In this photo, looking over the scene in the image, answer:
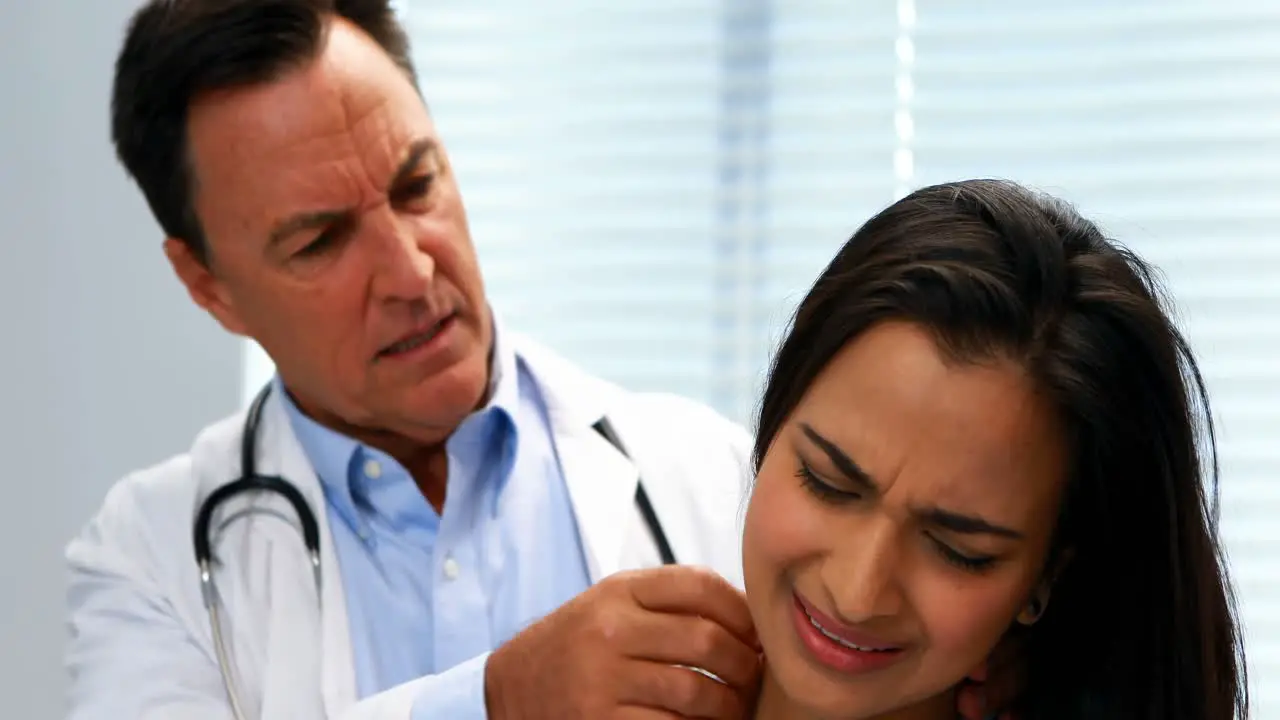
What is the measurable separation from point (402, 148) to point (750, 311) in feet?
3.19

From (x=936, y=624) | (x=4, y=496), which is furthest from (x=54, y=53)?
(x=936, y=624)

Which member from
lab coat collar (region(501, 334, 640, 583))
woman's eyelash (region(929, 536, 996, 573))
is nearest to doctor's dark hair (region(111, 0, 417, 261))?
lab coat collar (region(501, 334, 640, 583))

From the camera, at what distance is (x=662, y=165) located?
250cm

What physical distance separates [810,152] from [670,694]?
→ 1354mm

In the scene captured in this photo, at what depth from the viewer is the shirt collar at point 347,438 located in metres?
1.69

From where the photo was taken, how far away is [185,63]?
161 cm

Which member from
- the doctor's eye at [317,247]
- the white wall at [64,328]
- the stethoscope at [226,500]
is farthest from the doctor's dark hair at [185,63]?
the white wall at [64,328]

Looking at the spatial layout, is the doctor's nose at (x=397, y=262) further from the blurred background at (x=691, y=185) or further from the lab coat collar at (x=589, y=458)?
the blurred background at (x=691, y=185)

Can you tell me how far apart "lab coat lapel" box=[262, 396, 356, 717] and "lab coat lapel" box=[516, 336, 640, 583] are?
0.28 meters

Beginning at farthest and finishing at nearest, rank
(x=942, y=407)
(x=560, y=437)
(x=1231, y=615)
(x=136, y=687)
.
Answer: (x=560, y=437) < (x=136, y=687) < (x=1231, y=615) < (x=942, y=407)

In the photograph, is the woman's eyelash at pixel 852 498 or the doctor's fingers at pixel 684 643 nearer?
the woman's eyelash at pixel 852 498

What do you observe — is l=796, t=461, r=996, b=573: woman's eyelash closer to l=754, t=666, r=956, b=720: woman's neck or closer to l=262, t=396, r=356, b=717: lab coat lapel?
l=754, t=666, r=956, b=720: woman's neck

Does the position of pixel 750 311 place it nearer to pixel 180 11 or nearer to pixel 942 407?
pixel 180 11

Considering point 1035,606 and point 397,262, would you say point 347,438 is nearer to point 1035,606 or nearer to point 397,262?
point 397,262
